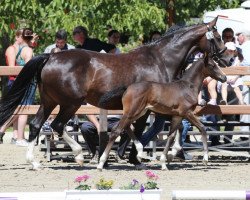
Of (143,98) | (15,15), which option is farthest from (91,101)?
(15,15)

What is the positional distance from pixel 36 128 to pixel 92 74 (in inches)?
44.7

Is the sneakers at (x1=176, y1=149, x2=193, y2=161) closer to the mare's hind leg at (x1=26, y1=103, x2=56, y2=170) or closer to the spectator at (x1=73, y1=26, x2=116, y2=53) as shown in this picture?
the spectator at (x1=73, y1=26, x2=116, y2=53)

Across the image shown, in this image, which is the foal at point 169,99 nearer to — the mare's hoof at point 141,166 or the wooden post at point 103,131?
the mare's hoof at point 141,166

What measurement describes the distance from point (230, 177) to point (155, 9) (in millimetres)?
6894

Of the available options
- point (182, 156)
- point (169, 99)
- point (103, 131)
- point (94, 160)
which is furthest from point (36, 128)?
point (182, 156)

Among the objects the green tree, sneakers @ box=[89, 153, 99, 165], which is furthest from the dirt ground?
the green tree

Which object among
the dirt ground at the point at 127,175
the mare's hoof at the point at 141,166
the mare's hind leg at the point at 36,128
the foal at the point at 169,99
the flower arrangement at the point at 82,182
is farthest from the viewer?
the mare's hoof at the point at 141,166

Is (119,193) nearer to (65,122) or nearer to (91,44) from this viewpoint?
(65,122)

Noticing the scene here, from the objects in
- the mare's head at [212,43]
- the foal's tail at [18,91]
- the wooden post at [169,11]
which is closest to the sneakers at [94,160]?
the foal's tail at [18,91]

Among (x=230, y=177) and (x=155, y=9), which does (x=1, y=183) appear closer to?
(x=230, y=177)

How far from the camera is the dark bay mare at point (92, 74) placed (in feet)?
46.7

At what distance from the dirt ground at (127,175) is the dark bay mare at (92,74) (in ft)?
1.86

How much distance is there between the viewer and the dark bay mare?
14234 millimetres

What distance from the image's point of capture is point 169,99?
14.3 meters
